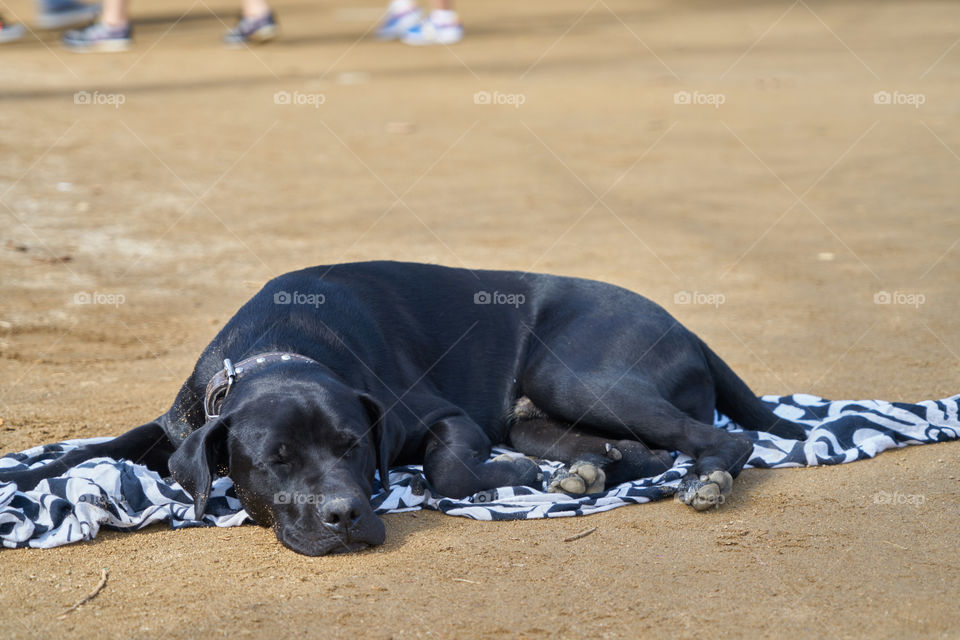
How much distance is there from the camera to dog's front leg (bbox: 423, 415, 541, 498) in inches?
159

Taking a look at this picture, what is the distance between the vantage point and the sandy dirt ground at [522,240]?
3262mm

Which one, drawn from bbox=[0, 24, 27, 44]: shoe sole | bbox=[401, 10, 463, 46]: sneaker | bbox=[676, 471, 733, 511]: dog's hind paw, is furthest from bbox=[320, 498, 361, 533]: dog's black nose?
bbox=[0, 24, 27, 44]: shoe sole

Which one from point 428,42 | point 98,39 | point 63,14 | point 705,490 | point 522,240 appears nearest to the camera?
point 705,490

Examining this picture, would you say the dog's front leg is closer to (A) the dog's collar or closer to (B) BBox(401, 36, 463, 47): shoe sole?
(A) the dog's collar

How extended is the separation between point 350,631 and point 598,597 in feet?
2.52

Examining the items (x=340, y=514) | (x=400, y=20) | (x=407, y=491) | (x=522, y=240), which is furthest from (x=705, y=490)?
(x=400, y=20)

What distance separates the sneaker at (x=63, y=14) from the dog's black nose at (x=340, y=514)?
1356 centimetres

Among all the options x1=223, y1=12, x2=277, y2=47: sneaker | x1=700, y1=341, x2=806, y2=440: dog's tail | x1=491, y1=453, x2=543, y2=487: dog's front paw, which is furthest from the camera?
x1=223, y1=12, x2=277, y2=47: sneaker

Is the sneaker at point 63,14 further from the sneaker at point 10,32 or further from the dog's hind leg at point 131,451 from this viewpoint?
the dog's hind leg at point 131,451

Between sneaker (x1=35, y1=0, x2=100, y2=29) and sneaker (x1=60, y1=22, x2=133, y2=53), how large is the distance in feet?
4.98

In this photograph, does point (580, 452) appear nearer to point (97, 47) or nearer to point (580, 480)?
point (580, 480)

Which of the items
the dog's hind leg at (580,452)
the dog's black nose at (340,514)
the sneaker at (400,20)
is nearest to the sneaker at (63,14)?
the sneaker at (400,20)

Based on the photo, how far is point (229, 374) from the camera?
378cm

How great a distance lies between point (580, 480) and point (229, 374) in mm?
1391
